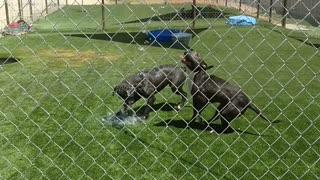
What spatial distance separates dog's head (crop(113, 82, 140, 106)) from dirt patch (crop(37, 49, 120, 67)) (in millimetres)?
3855

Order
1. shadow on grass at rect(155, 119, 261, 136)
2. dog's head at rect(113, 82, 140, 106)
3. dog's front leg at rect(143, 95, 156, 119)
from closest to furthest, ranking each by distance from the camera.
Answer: shadow on grass at rect(155, 119, 261, 136)
dog's head at rect(113, 82, 140, 106)
dog's front leg at rect(143, 95, 156, 119)

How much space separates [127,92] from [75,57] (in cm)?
504

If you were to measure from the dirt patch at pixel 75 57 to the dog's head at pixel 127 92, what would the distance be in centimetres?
386

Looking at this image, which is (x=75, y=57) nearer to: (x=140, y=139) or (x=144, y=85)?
(x=144, y=85)

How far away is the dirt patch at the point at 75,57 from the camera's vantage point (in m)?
9.80

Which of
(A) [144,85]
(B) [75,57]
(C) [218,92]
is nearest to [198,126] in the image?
(C) [218,92]

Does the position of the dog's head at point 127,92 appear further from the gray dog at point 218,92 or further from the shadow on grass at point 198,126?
the gray dog at point 218,92

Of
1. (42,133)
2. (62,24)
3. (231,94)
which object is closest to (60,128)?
(42,133)

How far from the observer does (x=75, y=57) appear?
1037 cm

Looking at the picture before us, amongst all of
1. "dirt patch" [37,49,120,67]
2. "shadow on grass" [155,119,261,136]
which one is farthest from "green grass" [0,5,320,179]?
"dirt patch" [37,49,120,67]

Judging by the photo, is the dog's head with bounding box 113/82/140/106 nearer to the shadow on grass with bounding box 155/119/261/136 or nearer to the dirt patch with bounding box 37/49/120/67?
the shadow on grass with bounding box 155/119/261/136

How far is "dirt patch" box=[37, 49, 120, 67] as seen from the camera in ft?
32.2

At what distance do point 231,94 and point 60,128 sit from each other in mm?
2210

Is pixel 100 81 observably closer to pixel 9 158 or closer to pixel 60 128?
pixel 60 128
